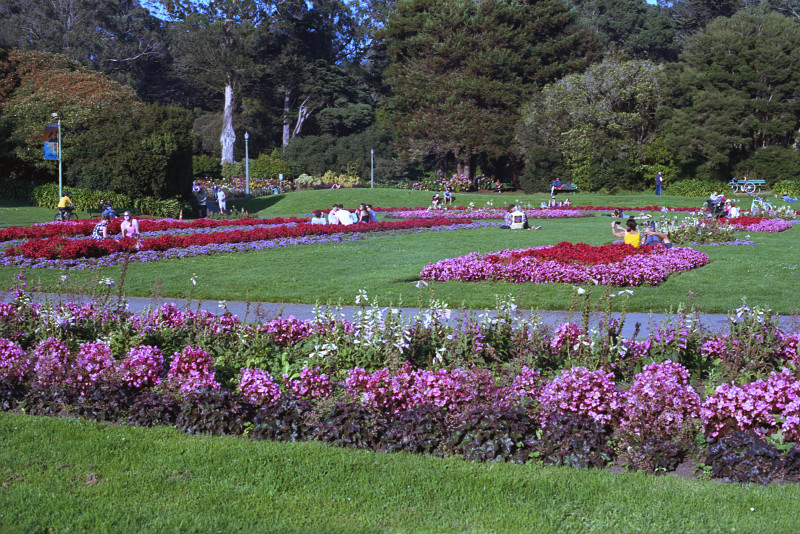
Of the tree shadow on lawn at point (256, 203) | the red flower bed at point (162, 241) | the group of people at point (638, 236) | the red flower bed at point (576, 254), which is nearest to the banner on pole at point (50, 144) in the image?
the tree shadow on lawn at point (256, 203)

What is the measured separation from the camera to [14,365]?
5.23m

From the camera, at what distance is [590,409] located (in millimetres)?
4457

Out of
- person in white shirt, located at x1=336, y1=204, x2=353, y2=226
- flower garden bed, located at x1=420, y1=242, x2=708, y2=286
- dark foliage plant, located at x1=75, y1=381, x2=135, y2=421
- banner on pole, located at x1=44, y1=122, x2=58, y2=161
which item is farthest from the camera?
banner on pole, located at x1=44, y1=122, x2=58, y2=161

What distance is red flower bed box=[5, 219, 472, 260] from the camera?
44.7ft

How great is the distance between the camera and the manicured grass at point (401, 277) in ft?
30.8

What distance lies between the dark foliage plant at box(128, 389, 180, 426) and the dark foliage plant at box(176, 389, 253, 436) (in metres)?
0.12

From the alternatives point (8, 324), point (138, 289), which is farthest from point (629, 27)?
point (8, 324)

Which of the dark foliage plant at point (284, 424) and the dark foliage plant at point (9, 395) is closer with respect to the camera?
the dark foliage plant at point (284, 424)

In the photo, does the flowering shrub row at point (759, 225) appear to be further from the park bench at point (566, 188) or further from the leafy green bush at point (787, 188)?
the park bench at point (566, 188)

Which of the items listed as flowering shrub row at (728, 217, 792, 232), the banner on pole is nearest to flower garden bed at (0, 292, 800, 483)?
flowering shrub row at (728, 217, 792, 232)

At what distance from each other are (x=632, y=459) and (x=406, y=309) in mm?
5045

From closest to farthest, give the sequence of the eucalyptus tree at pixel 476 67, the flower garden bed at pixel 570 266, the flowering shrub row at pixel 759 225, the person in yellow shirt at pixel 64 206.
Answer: the flower garden bed at pixel 570 266, the flowering shrub row at pixel 759 225, the person in yellow shirt at pixel 64 206, the eucalyptus tree at pixel 476 67

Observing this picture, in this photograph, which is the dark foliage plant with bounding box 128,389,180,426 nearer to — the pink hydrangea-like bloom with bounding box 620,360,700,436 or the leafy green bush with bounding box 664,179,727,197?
the pink hydrangea-like bloom with bounding box 620,360,700,436

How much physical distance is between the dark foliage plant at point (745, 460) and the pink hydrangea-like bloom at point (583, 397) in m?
Answer: 0.61
